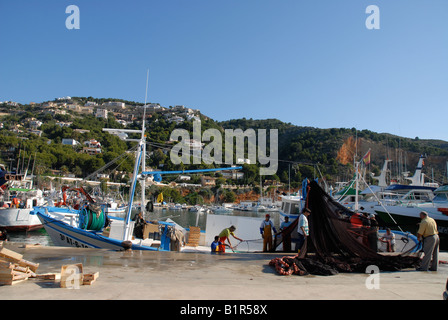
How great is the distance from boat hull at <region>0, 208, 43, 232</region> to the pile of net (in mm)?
32067

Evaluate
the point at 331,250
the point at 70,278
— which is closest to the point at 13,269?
the point at 70,278

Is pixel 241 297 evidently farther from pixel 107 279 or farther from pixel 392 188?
pixel 392 188

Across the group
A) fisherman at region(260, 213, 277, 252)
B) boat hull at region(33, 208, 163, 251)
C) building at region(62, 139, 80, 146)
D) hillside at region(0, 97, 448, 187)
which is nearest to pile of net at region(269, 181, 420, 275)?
fisherman at region(260, 213, 277, 252)

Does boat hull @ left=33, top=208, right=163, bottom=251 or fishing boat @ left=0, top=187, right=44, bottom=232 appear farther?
fishing boat @ left=0, top=187, right=44, bottom=232

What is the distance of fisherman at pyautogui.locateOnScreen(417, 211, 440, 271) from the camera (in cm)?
781

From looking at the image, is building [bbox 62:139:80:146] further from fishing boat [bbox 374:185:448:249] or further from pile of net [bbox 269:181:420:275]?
pile of net [bbox 269:181:420:275]

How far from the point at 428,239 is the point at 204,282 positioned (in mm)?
5631

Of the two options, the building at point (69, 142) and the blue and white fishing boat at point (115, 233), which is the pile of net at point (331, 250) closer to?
the blue and white fishing boat at point (115, 233)

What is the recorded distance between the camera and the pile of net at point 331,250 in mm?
7754

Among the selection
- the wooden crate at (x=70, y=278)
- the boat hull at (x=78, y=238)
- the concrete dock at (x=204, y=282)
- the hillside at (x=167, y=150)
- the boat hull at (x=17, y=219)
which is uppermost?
the hillside at (x=167, y=150)

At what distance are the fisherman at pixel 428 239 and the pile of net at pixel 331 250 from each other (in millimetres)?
389

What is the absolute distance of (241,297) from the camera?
17.6ft

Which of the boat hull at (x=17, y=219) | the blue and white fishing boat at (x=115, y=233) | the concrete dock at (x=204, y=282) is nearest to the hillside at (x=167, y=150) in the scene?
the boat hull at (x=17, y=219)
